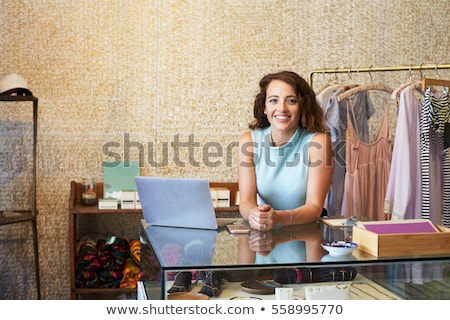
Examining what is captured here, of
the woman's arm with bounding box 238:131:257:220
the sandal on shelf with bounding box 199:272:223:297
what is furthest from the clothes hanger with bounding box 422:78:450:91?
the sandal on shelf with bounding box 199:272:223:297

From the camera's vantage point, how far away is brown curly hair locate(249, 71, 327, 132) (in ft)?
8.75

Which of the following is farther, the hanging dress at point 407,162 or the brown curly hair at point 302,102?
the hanging dress at point 407,162

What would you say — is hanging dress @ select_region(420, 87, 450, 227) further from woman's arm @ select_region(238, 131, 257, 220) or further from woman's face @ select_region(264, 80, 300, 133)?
woman's arm @ select_region(238, 131, 257, 220)

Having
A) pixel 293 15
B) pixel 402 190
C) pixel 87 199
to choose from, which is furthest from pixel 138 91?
pixel 402 190

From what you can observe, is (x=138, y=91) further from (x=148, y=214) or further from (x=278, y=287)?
(x=278, y=287)

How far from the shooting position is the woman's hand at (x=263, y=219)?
2055 millimetres

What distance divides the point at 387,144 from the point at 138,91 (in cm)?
163

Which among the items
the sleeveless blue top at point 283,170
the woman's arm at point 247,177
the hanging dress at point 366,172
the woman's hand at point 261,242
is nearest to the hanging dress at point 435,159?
the hanging dress at point 366,172

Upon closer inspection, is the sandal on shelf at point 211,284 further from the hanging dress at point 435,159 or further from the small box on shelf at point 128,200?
the small box on shelf at point 128,200

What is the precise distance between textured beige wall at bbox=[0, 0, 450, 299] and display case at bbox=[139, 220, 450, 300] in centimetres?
239

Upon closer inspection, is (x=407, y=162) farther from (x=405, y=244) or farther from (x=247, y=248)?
(x=247, y=248)

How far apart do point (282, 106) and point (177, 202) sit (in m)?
0.79

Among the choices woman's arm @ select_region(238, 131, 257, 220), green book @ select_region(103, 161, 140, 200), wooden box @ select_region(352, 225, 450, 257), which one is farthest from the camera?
green book @ select_region(103, 161, 140, 200)

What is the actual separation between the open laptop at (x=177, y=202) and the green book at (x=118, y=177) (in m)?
1.81
